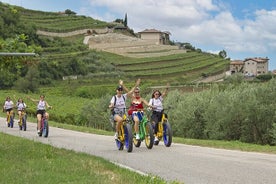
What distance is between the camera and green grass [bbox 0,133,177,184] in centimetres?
948

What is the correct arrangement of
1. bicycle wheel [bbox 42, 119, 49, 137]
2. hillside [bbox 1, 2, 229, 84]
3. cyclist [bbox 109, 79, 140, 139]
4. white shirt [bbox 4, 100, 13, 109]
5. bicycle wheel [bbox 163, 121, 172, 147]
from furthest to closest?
hillside [bbox 1, 2, 229, 84] → white shirt [bbox 4, 100, 13, 109] → bicycle wheel [bbox 42, 119, 49, 137] → bicycle wheel [bbox 163, 121, 172, 147] → cyclist [bbox 109, 79, 140, 139]

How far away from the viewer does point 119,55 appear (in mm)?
149250

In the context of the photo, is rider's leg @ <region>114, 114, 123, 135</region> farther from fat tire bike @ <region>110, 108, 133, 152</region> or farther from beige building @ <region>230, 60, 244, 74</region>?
beige building @ <region>230, 60, 244, 74</region>

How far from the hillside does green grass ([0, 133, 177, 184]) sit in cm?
8621

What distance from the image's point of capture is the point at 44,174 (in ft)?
33.2

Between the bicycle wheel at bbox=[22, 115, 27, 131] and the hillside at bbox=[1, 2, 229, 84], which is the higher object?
the hillside at bbox=[1, 2, 229, 84]

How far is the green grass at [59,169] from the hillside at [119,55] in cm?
8621

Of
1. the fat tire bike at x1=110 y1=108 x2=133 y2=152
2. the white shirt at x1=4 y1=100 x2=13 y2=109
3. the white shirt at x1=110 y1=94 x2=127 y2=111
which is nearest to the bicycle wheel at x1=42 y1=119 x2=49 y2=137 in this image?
the fat tire bike at x1=110 y1=108 x2=133 y2=152

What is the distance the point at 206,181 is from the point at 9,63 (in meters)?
7.02

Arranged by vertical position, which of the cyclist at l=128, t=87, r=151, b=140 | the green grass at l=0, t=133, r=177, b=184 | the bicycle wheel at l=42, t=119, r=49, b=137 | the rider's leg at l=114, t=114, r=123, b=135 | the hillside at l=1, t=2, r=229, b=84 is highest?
the hillside at l=1, t=2, r=229, b=84

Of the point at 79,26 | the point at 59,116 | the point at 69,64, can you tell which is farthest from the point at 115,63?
the point at 59,116

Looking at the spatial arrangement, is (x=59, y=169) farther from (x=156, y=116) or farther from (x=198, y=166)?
(x=156, y=116)

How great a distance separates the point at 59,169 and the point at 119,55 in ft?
456

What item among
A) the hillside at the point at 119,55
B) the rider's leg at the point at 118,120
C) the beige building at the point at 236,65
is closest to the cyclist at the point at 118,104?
the rider's leg at the point at 118,120
